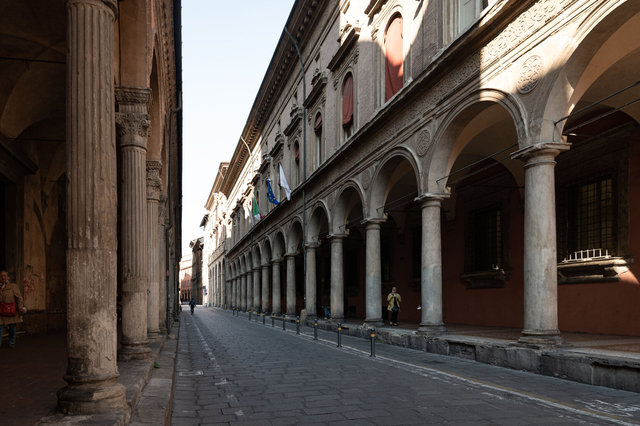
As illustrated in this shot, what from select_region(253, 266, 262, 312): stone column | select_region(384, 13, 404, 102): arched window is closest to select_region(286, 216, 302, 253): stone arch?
select_region(253, 266, 262, 312): stone column

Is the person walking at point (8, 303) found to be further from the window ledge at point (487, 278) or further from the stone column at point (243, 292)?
the stone column at point (243, 292)

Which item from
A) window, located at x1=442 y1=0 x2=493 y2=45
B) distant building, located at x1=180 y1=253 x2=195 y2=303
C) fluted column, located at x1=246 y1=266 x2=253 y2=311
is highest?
window, located at x1=442 y1=0 x2=493 y2=45

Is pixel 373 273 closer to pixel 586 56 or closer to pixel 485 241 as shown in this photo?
pixel 485 241

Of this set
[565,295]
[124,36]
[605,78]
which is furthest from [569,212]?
[124,36]

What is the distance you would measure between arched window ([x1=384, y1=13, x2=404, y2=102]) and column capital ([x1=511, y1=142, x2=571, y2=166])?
7.20m

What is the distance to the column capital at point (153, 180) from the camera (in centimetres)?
1362

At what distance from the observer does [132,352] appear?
29.9ft

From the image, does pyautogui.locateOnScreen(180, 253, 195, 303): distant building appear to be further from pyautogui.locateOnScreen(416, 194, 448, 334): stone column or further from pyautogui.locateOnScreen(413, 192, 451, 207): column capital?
pyautogui.locateOnScreen(413, 192, 451, 207): column capital

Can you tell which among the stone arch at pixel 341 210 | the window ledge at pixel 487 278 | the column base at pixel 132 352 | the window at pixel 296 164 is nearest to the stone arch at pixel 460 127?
the window ledge at pixel 487 278

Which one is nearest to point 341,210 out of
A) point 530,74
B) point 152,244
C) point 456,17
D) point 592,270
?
point 456,17

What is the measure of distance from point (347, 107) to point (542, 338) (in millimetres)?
13822

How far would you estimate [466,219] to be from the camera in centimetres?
2077

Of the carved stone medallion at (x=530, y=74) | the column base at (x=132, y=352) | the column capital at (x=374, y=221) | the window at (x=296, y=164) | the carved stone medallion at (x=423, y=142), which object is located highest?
the window at (x=296, y=164)

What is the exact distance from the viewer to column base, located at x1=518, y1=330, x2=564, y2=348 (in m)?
9.91
